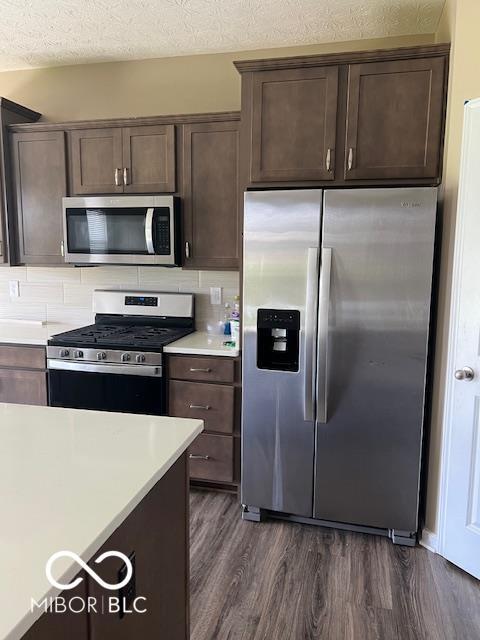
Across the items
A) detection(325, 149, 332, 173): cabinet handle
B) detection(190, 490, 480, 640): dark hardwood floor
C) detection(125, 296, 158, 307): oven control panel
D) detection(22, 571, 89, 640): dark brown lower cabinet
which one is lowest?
detection(190, 490, 480, 640): dark hardwood floor

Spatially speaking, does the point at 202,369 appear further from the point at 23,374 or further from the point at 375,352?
the point at 23,374

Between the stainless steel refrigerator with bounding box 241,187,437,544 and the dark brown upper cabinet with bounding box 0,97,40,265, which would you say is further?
the dark brown upper cabinet with bounding box 0,97,40,265

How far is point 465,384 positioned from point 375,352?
0.41 meters

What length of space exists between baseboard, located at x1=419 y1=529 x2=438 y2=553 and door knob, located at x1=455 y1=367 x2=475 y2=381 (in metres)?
0.82

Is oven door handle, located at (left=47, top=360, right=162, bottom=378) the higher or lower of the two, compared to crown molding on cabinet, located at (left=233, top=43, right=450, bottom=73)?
lower

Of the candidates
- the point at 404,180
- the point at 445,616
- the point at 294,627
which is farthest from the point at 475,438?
the point at 404,180

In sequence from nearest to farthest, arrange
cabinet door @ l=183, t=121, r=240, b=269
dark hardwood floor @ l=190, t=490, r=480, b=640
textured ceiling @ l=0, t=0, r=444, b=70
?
dark hardwood floor @ l=190, t=490, r=480, b=640, textured ceiling @ l=0, t=0, r=444, b=70, cabinet door @ l=183, t=121, r=240, b=269

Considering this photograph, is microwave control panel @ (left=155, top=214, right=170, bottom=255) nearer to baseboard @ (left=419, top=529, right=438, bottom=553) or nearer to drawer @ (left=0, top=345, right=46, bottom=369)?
Answer: drawer @ (left=0, top=345, right=46, bottom=369)

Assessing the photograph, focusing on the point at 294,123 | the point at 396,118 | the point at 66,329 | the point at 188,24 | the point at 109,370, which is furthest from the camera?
the point at 66,329

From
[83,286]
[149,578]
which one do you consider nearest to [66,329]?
[83,286]

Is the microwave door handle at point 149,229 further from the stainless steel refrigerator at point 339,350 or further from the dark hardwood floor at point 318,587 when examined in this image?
the dark hardwood floor at point 318,587

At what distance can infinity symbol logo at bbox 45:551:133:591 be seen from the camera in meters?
0.75

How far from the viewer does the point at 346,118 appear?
2.33m

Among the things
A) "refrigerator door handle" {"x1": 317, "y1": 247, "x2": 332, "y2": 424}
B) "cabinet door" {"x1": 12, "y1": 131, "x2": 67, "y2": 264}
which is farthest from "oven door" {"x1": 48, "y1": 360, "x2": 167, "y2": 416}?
"refrigerator door handle" {"x1": 317, "y1": 247, "x2": 332, "y2": 424}
